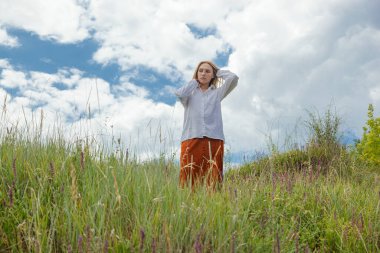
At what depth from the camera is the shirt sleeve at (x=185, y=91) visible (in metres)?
7.10

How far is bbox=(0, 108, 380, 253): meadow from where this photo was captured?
290 cm

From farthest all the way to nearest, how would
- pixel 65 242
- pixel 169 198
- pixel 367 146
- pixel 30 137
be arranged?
pixel 367 146 < pixel 30 137 < pixel 169 198 < pixel 65 242

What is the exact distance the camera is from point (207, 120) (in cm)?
687

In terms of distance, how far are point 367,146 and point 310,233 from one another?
10.3 meters

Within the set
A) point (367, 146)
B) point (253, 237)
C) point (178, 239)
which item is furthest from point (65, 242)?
point (367, 146)

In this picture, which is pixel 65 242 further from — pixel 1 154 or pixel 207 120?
pixel 207 120

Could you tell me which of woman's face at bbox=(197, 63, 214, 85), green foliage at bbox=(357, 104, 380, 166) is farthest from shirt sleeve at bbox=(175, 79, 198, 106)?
green foliage at bbox=(357, 104, 380, 166)

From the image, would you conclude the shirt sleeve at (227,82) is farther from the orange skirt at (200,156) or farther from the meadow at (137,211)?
the meadow at (137,211)

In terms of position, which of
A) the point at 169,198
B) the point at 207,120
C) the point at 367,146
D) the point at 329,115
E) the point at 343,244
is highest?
the point at 329,115

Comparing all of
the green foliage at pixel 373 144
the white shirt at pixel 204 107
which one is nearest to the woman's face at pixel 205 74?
the white shirt at pixel 204 107

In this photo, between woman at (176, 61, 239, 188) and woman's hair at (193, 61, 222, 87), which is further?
woman's hair at (193, 61, 222, 87)

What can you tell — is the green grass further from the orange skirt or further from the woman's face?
the woman's face

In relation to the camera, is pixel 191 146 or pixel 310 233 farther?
pixel 191 146

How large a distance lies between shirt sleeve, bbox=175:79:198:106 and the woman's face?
12 cm
